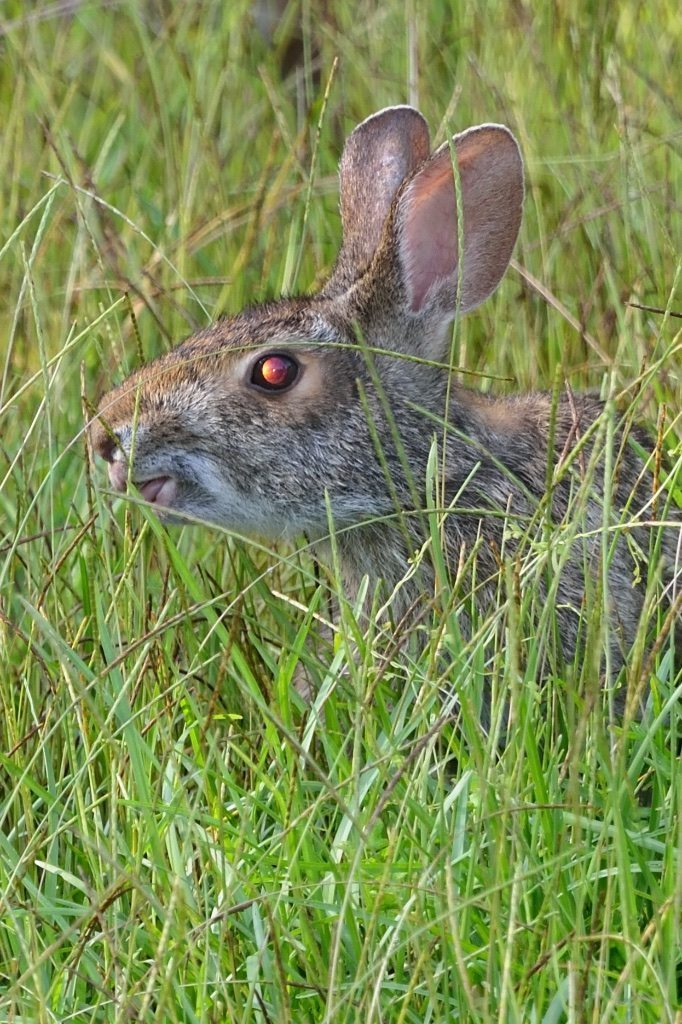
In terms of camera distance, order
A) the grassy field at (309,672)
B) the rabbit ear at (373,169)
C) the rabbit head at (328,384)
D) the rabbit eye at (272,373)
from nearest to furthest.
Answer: the grassy field at (309,672) < the rabbit head at (328,384) < the rabbit eye at (272,373) < the rabbit ear at (373,169)

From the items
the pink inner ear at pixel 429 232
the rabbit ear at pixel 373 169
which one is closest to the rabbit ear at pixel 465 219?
the pink inner ear at pixel 429 232

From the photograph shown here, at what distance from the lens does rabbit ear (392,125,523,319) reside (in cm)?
413

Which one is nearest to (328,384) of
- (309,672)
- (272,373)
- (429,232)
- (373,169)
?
(272,373)

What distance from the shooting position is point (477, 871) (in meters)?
2.97

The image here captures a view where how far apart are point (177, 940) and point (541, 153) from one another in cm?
363

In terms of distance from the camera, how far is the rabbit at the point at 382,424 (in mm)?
3971

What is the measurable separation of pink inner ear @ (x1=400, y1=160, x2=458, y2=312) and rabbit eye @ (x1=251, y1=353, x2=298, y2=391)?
1.27ft

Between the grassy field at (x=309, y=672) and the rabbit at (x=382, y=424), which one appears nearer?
the grassy field at (x=309, y=672)

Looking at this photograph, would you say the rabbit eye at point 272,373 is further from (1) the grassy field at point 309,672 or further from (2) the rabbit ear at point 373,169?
(2) the rabbit ear at point 373,169

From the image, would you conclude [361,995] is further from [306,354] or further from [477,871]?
[306,354]

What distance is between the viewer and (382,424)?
4141mm

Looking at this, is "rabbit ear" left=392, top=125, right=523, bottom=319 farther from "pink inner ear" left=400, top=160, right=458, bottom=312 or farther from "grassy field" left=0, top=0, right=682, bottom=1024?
"grassy field" left=0, top=0, right=682, bottom=1024

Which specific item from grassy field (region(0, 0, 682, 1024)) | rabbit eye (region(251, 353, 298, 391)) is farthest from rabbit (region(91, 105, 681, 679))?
grassy field (region(0, 0, 682, 1024))

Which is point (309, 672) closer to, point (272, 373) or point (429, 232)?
point (272, 373)
